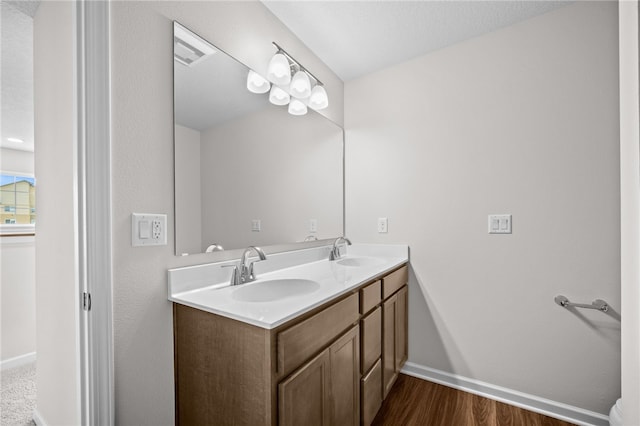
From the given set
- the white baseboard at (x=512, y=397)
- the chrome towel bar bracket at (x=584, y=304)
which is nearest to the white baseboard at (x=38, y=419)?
the white baseboard at (x=512, y=397)

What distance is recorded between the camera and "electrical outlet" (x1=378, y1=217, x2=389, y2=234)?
2193 millimetres

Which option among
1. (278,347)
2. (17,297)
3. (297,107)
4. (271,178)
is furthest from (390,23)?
(17,297)

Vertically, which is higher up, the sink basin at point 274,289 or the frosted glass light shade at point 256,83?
the frosted glass light shade at point 256,83

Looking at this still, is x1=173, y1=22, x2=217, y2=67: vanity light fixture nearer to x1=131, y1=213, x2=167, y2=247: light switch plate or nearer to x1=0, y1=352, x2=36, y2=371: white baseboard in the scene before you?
x1=131, y1=213, x2=167, y2=247: light switch plate

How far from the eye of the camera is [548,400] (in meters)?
1.66

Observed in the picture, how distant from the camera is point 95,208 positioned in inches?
38.4

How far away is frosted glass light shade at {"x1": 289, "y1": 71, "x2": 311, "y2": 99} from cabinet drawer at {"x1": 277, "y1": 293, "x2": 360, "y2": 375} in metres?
1.28

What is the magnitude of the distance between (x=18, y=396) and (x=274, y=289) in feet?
6.13

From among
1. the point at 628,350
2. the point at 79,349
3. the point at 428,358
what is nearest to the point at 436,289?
the point at 428,358

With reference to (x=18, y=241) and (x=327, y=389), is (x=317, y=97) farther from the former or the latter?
(x=18, y=241)

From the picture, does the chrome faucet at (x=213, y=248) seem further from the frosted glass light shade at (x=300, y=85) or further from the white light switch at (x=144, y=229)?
the frosted glass light shade at (x=300, y=85)

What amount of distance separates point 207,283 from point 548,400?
1.99 m

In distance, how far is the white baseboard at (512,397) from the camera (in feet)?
5.14

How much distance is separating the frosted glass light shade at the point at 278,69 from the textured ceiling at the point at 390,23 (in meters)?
0.28
